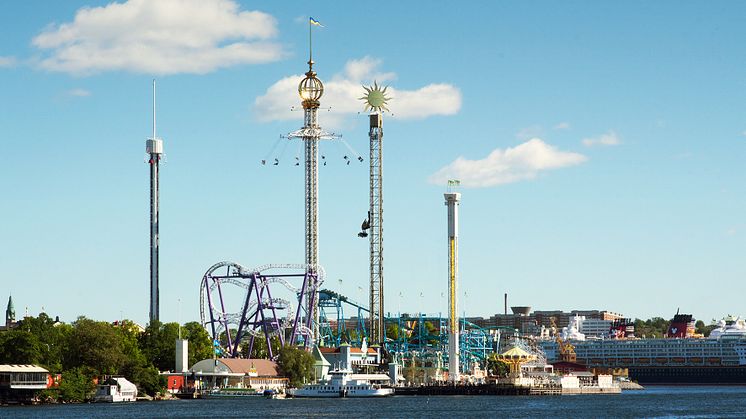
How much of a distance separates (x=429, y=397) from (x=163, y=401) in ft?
123

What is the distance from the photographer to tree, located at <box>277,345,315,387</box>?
18938cm

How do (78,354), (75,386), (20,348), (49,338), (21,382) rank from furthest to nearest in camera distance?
1. (49,338)
2. (78,354)
3. (20,348)
4. (75,386)
5. (21,382)

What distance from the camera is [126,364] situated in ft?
532

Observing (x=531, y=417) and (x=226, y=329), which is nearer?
(x=531, y=417)

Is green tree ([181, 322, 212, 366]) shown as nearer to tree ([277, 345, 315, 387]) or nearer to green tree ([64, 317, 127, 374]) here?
tree ([277, 345, 315, 387])

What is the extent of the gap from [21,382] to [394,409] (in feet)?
134

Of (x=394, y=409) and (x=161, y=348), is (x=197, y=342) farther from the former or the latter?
(x=394, y=409)

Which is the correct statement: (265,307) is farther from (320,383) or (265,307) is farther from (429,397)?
(429,397)

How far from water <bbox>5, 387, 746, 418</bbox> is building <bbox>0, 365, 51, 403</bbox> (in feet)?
15.9

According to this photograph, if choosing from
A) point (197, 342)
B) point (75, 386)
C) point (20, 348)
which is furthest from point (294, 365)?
point (20, 348)

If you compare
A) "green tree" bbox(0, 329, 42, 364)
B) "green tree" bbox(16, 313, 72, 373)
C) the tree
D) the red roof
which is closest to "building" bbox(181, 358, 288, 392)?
the red roof

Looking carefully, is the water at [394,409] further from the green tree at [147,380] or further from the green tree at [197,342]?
the green tree at [197,342]

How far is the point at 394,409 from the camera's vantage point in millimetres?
140125

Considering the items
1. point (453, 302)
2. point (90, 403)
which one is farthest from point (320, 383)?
point (90, 403)
